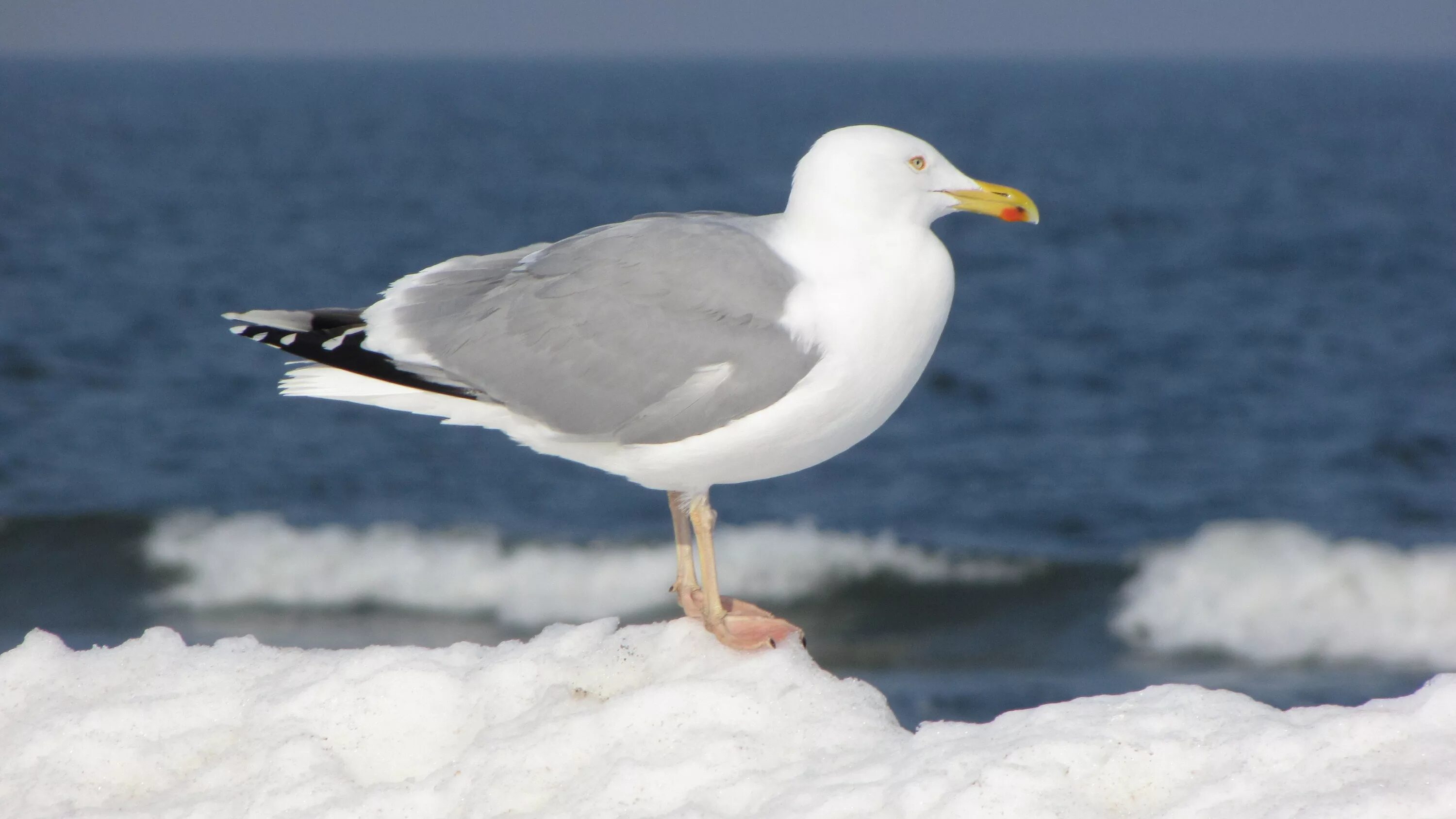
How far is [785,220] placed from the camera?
4.36m

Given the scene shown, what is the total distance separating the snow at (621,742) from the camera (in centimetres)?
316

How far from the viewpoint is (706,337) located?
4.18m

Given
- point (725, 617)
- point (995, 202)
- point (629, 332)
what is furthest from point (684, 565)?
point (995, 202)

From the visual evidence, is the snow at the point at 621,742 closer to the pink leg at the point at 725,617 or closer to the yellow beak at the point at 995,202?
the pink leg at the point at 725,617

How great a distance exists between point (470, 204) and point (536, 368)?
1411 inches

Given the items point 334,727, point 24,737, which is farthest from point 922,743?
point 24,737

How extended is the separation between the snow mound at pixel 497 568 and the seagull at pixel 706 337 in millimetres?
7146

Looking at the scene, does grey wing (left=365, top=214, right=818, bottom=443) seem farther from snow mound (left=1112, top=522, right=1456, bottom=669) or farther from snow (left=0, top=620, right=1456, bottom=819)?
snow mound (left=1112, top=522, right=1456, bottom=669)

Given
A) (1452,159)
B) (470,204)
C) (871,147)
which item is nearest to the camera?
(871,147)

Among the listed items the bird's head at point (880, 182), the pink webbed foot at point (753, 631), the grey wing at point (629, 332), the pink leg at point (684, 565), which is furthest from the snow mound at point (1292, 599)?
the grey wing at point (629, 332)

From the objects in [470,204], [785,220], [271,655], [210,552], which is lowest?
[271,655]

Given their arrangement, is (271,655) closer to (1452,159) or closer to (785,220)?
(785,220)

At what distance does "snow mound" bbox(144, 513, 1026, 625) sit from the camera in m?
11.8

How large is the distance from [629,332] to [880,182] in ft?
2.84
